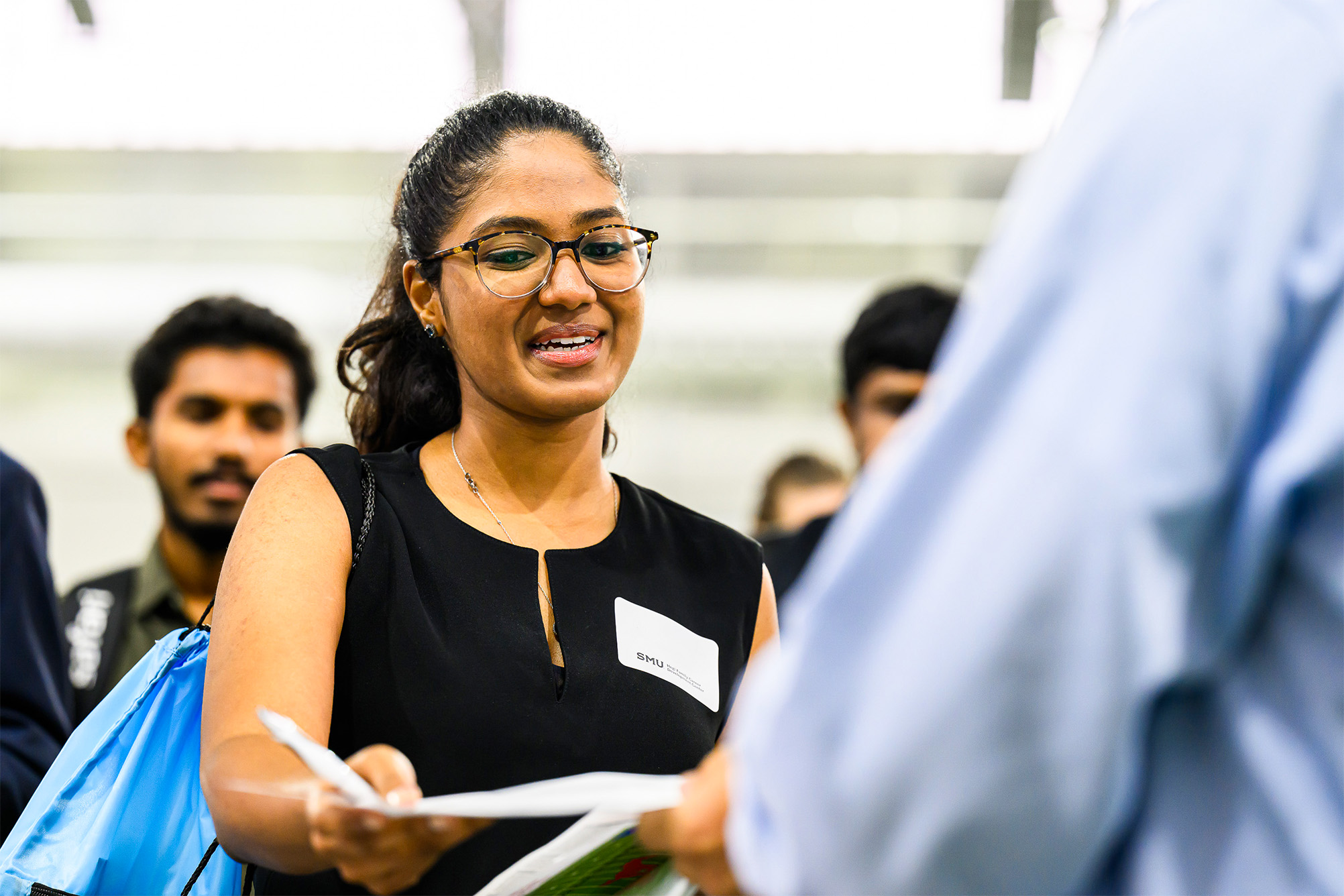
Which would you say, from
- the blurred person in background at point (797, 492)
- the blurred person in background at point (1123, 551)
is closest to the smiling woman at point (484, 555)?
the blurred person in background at point (1123, 551)

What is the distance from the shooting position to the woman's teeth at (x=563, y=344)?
1534mm

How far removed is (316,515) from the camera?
4.33 ft

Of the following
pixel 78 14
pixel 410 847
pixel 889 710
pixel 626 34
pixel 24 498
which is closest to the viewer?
pixel 889 710

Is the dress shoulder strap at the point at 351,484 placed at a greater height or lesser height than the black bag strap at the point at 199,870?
greater

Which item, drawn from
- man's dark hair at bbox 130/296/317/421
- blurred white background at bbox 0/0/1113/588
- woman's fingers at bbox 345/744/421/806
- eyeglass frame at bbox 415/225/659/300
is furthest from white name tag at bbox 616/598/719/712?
man's dark hair at bbox 130/296/317/421

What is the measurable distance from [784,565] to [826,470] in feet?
7.36

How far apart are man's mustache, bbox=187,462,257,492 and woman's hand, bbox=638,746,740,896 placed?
7.51ft

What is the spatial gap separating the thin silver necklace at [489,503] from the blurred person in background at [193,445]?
133 centimetres

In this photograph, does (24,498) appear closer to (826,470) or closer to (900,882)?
(900,882)

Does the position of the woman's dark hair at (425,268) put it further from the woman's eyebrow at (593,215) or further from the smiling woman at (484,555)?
the woman's eyebrow at (593,215)

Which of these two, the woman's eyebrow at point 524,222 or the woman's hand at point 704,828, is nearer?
the woman's hand at point 704,828

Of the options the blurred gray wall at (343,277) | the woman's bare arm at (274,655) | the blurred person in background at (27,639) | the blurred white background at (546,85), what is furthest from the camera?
the blurred gray wall at (343,277)

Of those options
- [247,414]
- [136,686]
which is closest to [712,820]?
[136,686]

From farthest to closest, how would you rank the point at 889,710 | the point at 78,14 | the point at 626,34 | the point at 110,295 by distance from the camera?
the point at 110,295 → the point at 626,34 → the point at 78,14 → the point at 889,710
